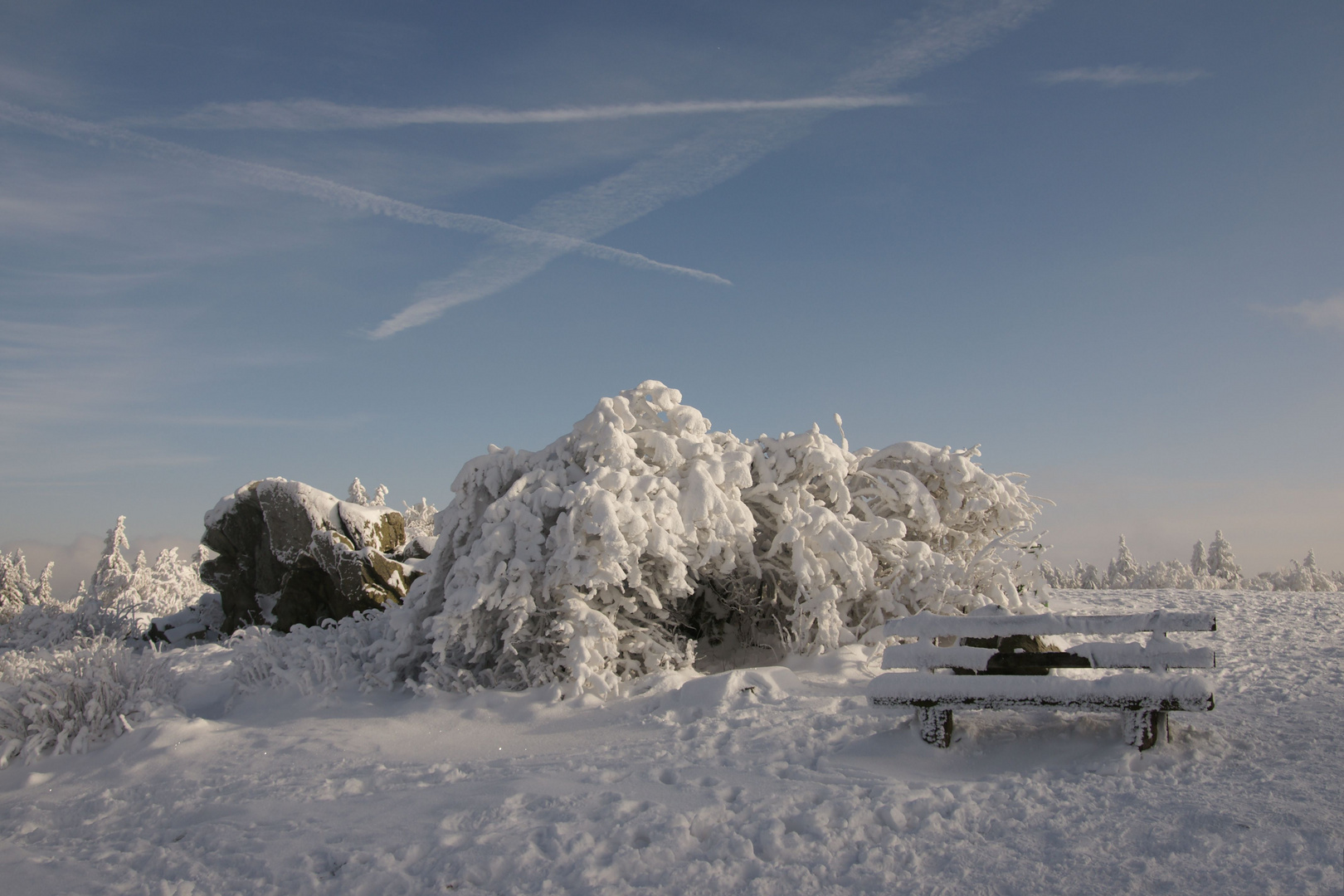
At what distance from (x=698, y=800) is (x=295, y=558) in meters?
10.2

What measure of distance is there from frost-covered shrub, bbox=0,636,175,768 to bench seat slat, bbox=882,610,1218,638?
6.77 meters

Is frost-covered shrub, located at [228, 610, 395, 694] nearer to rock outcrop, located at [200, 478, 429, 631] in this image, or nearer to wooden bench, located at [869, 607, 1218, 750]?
rock outcrop, located at [200, 478, 429, 631]

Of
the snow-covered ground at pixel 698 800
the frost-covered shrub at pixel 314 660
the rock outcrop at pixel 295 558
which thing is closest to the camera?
the snow-covered ground at pixel 698 800

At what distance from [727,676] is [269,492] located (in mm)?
9645

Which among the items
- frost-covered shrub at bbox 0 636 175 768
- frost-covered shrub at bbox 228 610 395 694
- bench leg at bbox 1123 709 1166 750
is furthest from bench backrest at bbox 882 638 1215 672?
frost-covered shrub at bbox 0 636 175 768

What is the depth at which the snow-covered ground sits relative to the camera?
357 centimetres

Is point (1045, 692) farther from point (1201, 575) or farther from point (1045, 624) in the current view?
point (1201, 575)

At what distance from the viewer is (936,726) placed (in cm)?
505

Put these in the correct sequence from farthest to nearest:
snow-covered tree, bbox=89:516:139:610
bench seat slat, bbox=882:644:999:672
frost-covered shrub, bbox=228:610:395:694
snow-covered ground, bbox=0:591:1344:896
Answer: snow-covered tree, bbox=89:516:139:610, frost-covered shrub, bbox=228:610:395:694, bench seat slat, bbox=882:644:999:672, snow-covered ground, bbox=0:591:1344:896

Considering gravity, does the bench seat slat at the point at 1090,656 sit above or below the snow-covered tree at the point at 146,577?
above

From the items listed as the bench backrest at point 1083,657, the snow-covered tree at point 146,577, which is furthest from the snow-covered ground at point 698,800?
the snow-covered tree at point 146,577

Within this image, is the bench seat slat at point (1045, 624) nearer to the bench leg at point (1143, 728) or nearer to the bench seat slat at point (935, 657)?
the bench seat slat at point (935, 657)

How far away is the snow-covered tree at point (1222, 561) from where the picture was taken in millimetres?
31750

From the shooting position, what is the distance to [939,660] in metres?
5.46
